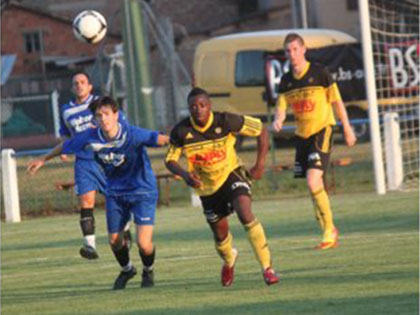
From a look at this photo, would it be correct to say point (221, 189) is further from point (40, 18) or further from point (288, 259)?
point (40, 18)

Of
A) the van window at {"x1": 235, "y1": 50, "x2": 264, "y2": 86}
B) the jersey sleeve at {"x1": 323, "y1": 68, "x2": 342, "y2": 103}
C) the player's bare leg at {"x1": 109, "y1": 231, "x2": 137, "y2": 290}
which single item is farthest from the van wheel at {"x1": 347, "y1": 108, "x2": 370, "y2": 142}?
the player's bare leg at {"x1": 109, "y1": 231, "x2": 137, "y2": 290}

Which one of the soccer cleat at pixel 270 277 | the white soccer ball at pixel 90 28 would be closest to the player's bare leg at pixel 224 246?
the soccer cleat at pixel 270 277

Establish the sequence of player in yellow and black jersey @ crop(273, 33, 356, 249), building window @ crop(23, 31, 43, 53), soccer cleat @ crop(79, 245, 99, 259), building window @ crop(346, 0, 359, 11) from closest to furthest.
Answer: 1. soccer cleat @ crop(79, 245, 99, 259)
2. player in yellow and black jersey @ crop(273, 33, 356, 249)
3. building window @ crop(346, 0, 359, 11)
4. building window @ crop(23, 31, 43, 53)

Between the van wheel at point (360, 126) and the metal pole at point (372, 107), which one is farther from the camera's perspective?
the van wheel at point (360, 126)

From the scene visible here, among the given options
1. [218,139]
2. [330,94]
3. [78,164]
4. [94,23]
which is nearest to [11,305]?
[218,139]

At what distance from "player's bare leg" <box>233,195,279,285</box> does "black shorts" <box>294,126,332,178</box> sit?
2.93m

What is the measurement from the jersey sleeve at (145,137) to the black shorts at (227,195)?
0.62 m

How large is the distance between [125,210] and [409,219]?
207 inches

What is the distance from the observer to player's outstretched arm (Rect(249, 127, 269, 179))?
1172 cm

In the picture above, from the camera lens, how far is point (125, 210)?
12430mm

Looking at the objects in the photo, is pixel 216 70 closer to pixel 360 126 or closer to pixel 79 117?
pixel 360 126

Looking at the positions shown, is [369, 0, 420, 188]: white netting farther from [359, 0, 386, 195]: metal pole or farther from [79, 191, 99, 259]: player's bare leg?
[79, 191, 99, 259]: player's bare leg

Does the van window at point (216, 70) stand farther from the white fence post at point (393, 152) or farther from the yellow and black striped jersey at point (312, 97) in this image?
the yellow and black striped jersey at point (312, 97)

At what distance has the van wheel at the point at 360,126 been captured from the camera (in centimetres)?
3078
